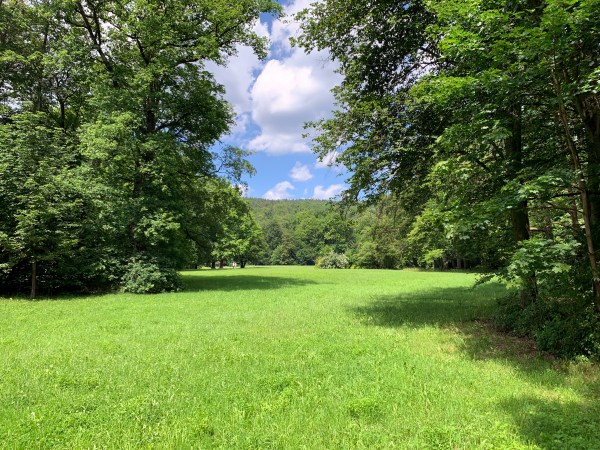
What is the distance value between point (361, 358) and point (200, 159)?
713 inches

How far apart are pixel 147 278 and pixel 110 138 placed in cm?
688

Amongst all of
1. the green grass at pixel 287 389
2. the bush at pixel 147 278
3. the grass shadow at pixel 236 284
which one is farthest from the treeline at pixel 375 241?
the bush at pixel 147 278

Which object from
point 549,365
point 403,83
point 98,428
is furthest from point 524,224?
point 98,428

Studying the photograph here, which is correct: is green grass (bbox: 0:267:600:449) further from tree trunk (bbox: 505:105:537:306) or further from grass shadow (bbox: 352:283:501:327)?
tree trunk (bbox: 505:105:537:306)

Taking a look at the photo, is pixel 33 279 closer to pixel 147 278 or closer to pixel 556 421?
pixel 147 278

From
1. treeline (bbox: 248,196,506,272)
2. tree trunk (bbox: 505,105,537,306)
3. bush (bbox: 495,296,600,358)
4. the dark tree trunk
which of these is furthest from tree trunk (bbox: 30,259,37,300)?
bush (bbox: 495,296,600,358)

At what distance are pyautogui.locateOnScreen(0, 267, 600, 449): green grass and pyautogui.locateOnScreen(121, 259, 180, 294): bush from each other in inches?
321

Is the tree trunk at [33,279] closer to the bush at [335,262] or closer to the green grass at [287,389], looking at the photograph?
the green grass at [287,389]

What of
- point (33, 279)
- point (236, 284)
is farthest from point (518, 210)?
point (236, 284)

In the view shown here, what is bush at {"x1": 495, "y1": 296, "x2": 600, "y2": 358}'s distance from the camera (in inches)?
239

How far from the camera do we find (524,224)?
28.5ft

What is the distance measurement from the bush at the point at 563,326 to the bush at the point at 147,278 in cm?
1557

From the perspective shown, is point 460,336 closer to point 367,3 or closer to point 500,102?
Answer: point 500,102

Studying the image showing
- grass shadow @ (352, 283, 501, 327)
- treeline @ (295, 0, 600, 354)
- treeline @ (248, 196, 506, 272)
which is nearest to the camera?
treeline @ (295, 0, 600, 354)
